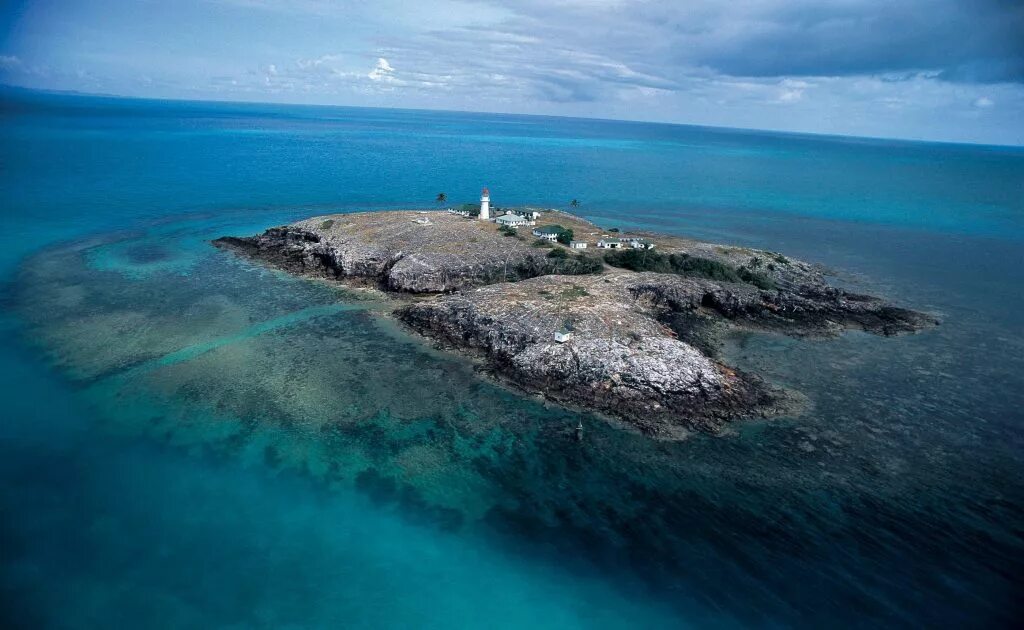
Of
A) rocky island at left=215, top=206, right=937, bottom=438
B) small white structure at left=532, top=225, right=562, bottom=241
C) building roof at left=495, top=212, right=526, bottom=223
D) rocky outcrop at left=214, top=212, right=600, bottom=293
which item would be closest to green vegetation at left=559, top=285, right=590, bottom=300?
rocky island at left=215, top=206, right=937, bottom=438

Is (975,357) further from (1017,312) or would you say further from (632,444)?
(632,444)

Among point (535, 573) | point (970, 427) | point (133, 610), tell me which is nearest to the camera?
point (133, 610)

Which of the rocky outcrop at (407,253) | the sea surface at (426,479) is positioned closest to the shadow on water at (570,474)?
the sea surface at (426,479)

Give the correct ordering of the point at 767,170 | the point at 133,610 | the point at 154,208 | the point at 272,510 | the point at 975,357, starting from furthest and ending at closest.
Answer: the point at 767,170, the point at 154,208, the point at 975,357, the point at 272,510, the point at 133,610

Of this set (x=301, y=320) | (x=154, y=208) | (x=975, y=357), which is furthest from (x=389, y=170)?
(x=975, y=357)

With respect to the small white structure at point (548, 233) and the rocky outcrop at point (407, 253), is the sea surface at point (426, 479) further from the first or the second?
the small white structure at point (548, 233)

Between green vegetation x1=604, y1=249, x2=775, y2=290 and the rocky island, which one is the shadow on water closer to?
the rocky island
